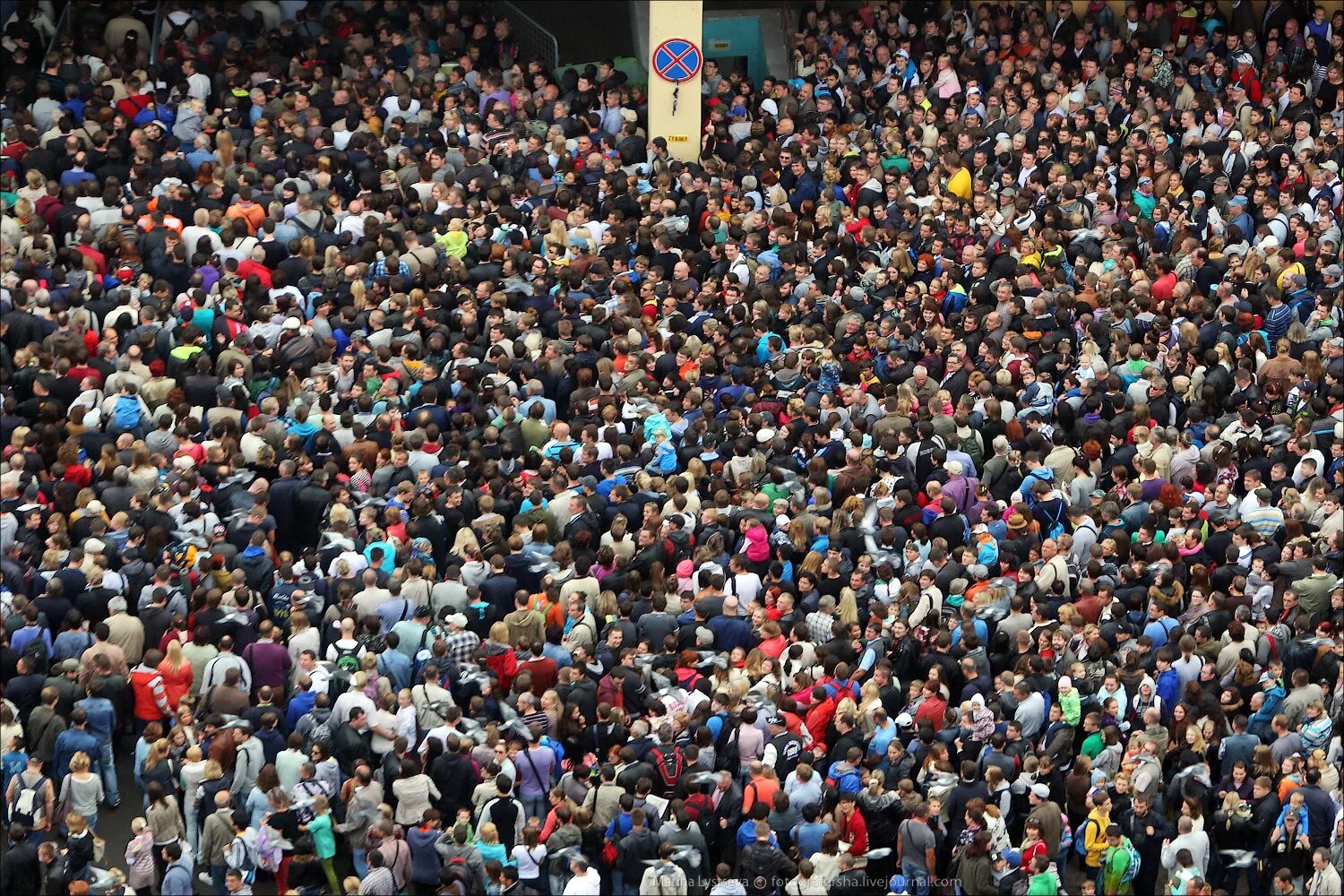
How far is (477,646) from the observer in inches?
693

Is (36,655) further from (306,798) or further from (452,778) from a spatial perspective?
(452,778)

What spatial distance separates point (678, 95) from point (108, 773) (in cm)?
1192

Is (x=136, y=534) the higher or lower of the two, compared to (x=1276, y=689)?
higher

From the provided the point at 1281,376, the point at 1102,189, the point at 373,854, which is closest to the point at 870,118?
the point at 1102,189

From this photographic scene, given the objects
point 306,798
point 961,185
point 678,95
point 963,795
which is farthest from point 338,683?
point 678,95

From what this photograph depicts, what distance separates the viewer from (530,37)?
2988cm

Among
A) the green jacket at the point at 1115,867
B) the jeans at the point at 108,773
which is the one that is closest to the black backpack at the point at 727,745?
the green jacket at the point at 1115,867

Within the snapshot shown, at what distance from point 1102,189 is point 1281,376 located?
379 centimetres

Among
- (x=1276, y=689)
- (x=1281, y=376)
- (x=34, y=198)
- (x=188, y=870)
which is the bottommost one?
(x=188, y=870)

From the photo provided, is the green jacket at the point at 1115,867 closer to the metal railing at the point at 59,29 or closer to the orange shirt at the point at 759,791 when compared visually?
the orange shirt at the point at 759,791

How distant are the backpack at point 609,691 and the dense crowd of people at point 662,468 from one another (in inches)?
1.3

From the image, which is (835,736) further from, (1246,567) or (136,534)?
(136,534)

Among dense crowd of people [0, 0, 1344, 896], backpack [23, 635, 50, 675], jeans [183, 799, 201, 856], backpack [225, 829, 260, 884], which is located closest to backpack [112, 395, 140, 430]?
dense crowd of people [0, 0, 1344, 896]

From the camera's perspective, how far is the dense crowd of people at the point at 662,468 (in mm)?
16562
